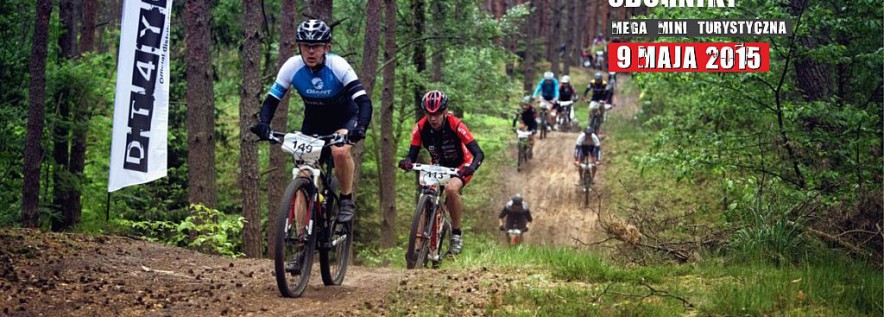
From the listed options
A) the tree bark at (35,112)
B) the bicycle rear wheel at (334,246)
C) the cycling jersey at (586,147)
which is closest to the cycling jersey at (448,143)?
the bicycle rear wheel at (334,246)

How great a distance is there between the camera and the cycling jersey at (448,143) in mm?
10961

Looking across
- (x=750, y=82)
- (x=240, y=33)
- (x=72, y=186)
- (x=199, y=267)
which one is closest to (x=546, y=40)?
(x=240, y=33)

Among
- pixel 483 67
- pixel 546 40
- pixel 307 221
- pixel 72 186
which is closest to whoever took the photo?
pixel 307 221

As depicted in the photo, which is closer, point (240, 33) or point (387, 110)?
point (387, 110)

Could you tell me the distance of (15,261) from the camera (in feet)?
Answer: 30.3

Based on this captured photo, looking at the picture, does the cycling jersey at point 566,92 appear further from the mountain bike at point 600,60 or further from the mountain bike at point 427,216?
the mountain bike at point 600,60

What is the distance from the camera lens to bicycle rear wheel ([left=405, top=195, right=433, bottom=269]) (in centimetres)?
1057

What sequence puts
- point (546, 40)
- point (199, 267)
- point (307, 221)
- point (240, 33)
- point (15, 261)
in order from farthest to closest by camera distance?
point (546, 40) < point (240, 33) < point (199, 267) < point (15, 261) < point (307, 221)

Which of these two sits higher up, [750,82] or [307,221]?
[750,82]

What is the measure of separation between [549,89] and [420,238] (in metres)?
22.0

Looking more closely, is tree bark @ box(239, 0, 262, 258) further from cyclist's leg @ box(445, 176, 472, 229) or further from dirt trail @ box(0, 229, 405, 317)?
cyclist's leg @ box(445, 176, 472, 229)

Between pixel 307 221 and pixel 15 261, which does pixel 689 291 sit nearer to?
pixel 307 221

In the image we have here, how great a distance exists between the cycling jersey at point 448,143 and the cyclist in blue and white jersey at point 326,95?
2096 millimetres

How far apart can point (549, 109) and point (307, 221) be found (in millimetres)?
26013
